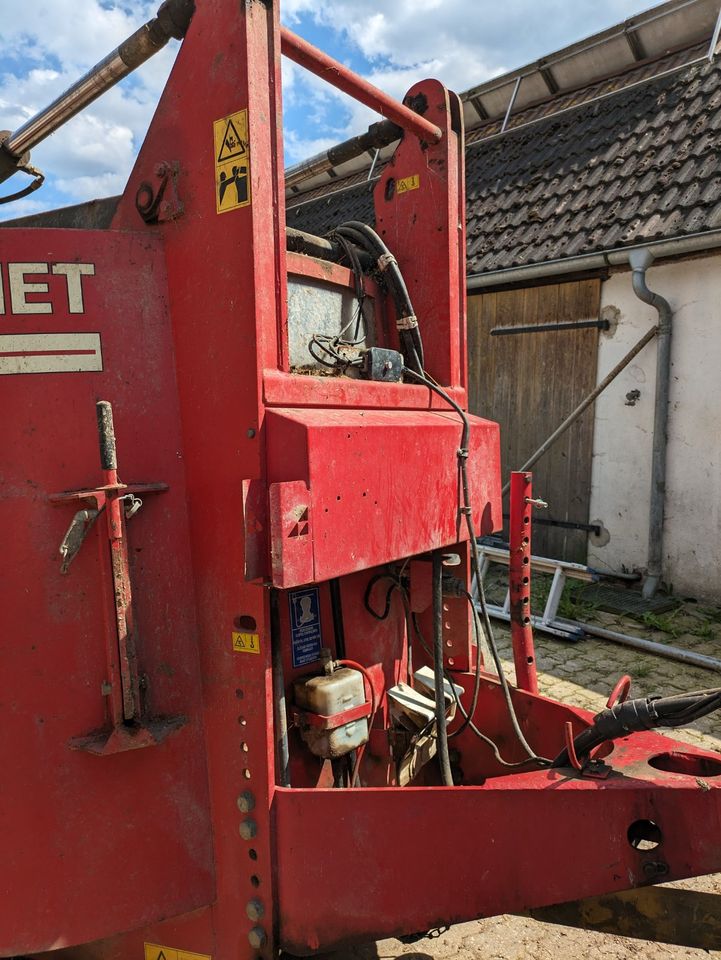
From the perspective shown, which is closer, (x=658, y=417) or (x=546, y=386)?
(x=658, y=417)

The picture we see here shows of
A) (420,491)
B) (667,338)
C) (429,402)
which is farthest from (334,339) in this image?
(667,338)

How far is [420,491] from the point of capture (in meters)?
1.96

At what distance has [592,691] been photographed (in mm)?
4129

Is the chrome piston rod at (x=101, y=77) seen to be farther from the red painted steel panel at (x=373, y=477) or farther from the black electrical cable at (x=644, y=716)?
the black electrical cable at (x=644, y=716)

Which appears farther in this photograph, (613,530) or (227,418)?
(613,530)

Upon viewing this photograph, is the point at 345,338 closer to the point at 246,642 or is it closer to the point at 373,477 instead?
the point at 373,477

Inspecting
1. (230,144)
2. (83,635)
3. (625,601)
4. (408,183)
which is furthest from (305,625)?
(625,601)

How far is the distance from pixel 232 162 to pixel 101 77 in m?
0.67

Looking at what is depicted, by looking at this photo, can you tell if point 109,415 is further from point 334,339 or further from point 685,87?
point 685,87

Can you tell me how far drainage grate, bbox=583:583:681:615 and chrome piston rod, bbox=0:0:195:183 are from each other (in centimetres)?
500

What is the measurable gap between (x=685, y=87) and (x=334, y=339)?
6387 millimetres

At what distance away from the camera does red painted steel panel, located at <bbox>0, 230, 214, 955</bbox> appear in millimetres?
1584

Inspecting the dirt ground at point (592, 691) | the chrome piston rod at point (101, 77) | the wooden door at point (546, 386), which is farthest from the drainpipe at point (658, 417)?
the chrome piston rod at point (101, 77)

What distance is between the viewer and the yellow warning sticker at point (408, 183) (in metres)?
2.48
